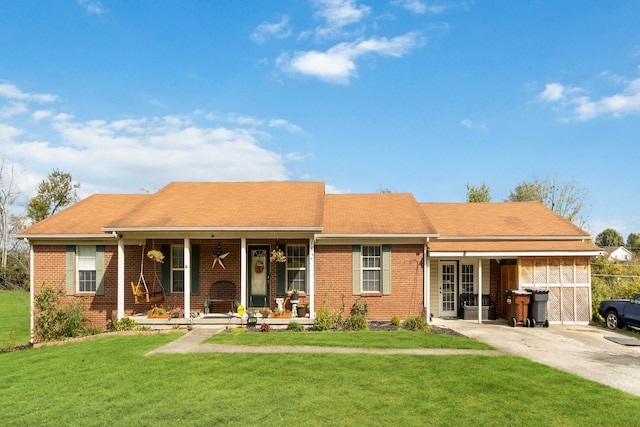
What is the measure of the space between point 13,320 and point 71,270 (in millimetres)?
8524

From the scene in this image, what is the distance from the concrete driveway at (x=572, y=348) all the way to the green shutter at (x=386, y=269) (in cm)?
230

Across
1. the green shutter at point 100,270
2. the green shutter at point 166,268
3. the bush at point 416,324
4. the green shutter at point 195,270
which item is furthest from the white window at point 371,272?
the green shutter at point 100,270

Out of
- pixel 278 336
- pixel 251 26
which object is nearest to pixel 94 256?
pixel 278 336

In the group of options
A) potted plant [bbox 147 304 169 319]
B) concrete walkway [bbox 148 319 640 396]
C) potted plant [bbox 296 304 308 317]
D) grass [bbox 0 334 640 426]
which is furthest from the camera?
potted plant [bbox 296 304 308 317]

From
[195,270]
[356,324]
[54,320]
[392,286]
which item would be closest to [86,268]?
[54,320]

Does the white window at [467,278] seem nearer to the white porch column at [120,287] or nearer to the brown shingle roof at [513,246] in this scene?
the brown shingle roof at [513,246]

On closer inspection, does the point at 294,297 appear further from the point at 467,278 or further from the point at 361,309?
the point at 467,278

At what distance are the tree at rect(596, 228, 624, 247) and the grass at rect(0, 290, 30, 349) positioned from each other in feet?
289

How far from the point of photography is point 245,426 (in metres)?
6.44

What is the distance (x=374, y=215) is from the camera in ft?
58.2

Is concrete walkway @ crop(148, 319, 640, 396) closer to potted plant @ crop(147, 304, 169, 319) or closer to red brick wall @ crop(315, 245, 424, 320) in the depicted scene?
potted plant @ crop(147, 304, 169, 319)

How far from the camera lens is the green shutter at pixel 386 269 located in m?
15.9

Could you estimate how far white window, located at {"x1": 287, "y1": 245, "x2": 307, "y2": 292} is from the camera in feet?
53.8

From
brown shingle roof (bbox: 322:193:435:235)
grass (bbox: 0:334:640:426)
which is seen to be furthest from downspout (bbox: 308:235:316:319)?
grass (bbox: 0:334:640:426)
